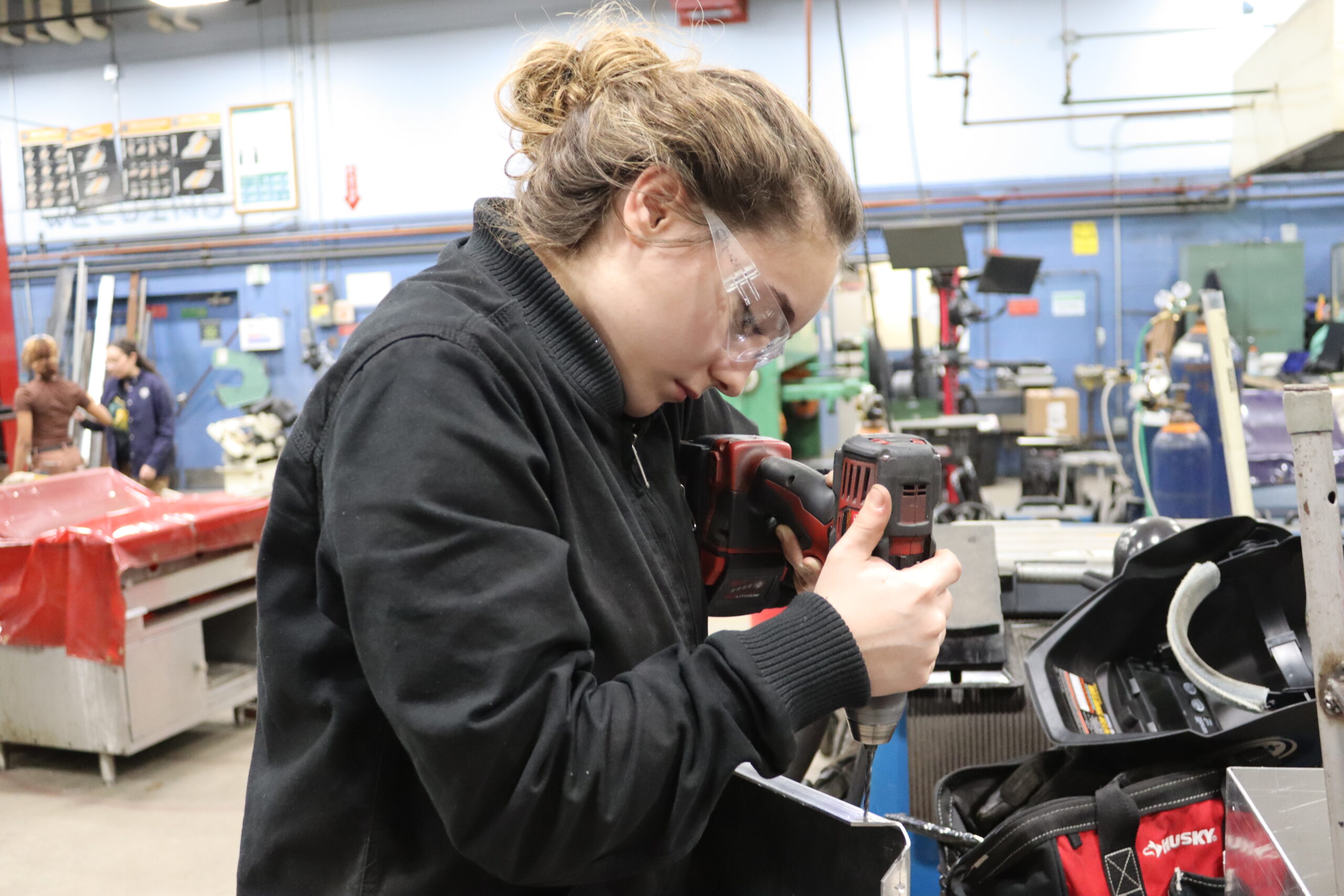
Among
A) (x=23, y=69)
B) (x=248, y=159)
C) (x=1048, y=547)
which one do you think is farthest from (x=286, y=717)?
(x=23, y=69)

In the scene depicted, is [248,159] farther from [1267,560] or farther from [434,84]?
[1267,560]

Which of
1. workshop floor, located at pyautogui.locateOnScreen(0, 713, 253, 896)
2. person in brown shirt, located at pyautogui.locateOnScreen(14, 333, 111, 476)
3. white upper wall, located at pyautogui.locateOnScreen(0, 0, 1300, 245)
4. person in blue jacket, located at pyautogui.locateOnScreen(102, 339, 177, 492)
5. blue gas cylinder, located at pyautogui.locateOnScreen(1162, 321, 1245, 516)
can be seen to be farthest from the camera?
white upper wall, located at pyautogui.locateOnScreen(0, 0, 1300, 245)

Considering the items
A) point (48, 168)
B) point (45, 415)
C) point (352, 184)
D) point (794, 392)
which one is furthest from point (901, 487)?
point (48, 168)

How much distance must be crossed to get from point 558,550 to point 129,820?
2724mm

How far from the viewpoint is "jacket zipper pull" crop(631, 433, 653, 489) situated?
2.82 ft

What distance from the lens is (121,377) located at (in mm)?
6262

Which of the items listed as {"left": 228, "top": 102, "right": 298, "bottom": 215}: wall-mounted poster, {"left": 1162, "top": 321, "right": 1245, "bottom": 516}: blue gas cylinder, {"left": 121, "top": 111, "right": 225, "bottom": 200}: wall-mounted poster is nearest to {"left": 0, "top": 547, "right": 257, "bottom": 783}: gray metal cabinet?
{"left": 1162, "top": 321, "right": 1245, "bottom": 516}: blue gas cylinder

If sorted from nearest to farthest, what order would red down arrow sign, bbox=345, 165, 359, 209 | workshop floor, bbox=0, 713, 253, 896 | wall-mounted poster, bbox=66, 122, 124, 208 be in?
workshop floor, bbox=0, 713, 253, 896, red down arrow sign, bbox=345, 165, 359, 209, wall-mounted poster, bbox=66, 122, 124, 208

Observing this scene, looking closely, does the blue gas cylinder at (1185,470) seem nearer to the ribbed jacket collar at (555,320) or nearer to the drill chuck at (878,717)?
the drill chuck at (878,717)

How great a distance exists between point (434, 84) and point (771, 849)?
8.39 meters

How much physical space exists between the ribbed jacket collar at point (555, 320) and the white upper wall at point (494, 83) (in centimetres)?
661

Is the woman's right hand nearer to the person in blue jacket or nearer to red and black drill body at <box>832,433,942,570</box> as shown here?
red and black drill body at <box>832,433,942,570</box>

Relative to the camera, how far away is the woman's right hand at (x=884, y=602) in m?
0.73

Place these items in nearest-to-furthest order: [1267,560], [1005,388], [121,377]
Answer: [1267,560], [121,377], [1005,388]
